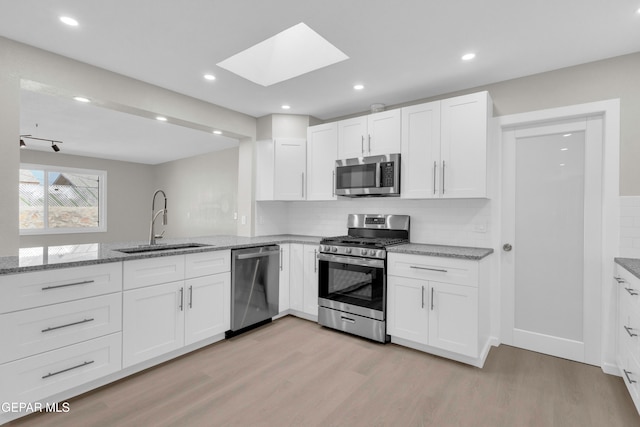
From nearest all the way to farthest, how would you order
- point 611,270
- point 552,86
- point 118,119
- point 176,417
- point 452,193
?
point 176,417, point 611,270, point 552,86, point 452,193, point 118,119

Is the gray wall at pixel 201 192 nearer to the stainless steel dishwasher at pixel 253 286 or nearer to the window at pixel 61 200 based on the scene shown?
the window at pixel 61 200

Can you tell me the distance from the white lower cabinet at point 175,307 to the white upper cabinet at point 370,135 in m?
1.79

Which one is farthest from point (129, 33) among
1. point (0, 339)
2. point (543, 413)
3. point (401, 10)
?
point (543, 413)

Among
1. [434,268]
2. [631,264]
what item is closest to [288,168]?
[434,268]

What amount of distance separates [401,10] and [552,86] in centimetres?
175

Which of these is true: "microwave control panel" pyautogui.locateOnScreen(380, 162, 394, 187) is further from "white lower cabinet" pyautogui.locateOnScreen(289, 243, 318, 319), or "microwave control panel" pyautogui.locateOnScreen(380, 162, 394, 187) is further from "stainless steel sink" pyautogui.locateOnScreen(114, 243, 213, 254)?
"stainless steel sink" pyautogui.locateOnScreen(114, 243, 213, 254)

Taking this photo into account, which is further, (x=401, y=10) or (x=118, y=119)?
(x=118, y=119)

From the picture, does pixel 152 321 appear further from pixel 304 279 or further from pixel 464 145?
pixel 464 145

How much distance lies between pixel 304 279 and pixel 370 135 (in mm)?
1828

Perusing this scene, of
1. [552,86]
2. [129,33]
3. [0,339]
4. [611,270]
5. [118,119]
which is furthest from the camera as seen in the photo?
[118,119]

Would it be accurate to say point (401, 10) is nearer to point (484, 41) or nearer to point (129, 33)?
point (484, 41)

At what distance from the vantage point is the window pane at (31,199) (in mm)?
6301

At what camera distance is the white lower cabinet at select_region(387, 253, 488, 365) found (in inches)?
99.0

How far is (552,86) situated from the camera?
2.70 metres
